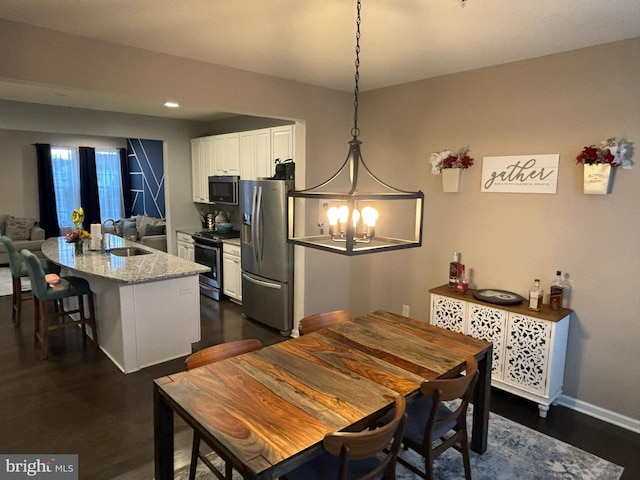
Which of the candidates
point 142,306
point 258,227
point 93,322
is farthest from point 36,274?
point 258,227

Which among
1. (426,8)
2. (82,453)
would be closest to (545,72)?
(426,8)

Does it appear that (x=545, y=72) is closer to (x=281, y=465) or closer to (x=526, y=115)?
(x=526, y=115)

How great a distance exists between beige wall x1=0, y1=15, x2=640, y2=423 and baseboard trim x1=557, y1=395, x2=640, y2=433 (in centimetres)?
4

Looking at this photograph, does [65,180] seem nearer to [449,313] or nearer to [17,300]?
[17,300]

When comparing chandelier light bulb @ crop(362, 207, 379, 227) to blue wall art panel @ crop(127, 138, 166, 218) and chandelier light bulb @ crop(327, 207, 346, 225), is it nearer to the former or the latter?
chandelier light bulb @ crop(327, 207, 346, 225)

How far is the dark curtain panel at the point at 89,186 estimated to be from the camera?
338 inches

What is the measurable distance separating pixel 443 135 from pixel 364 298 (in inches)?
74.2

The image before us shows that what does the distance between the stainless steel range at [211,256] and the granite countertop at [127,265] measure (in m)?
1.08

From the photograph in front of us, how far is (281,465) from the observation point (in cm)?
137

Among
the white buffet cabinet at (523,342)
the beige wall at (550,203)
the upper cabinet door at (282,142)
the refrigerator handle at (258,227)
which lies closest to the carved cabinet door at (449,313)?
the white buffet cabinet at (523,342)

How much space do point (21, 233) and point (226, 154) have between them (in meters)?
4.63

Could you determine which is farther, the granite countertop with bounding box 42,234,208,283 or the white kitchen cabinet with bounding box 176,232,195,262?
the white kitchen cabinet with bounding box 176,232,195,262

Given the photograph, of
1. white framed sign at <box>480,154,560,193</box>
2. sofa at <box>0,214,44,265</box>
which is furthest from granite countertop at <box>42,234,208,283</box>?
sofa at <box>0,214,44,265</box>

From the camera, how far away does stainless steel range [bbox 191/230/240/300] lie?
550 centimetres
